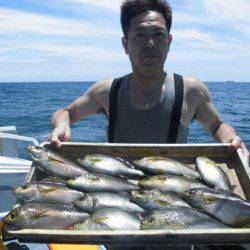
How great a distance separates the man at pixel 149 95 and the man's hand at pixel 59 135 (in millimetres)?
13

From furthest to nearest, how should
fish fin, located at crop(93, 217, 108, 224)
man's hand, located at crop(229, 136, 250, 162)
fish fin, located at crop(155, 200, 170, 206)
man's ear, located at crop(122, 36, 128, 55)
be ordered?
man's ear, located at crop(122, 36, 128, 55)
man's hand, located at crop(229, 136, 250, 162)
fish fin, located at crop(155, 200, 170, 206)
fish fin, located at crop(93, 217, 108, 224)

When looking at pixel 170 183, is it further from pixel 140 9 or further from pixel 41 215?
pixel 140 9

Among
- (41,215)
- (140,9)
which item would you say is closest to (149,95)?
(140,9)

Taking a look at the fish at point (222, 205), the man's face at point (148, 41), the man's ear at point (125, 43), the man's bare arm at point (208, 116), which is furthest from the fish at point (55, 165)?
the man's bare arm at point (208, 116)

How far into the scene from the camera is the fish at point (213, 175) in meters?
3.29

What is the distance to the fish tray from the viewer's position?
2377 mm

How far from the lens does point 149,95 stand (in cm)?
438

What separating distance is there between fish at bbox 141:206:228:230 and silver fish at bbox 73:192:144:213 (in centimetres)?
21

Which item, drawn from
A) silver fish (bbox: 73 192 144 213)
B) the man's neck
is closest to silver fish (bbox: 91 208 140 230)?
silver fish (bbox: 73 192 144 213)

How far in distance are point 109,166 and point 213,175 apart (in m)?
0.87

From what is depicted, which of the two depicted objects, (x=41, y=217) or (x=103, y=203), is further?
(x=103, y=203)

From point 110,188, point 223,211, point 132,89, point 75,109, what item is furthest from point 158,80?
point 223,211

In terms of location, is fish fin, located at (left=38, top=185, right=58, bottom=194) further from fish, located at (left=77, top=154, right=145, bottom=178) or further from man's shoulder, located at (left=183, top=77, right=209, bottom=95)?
man's shoulder, located at (left=183, top=77, right=209, bottom=95)

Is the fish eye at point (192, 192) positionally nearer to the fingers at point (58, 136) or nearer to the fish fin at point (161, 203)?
the fish fin at point (161, 203)
